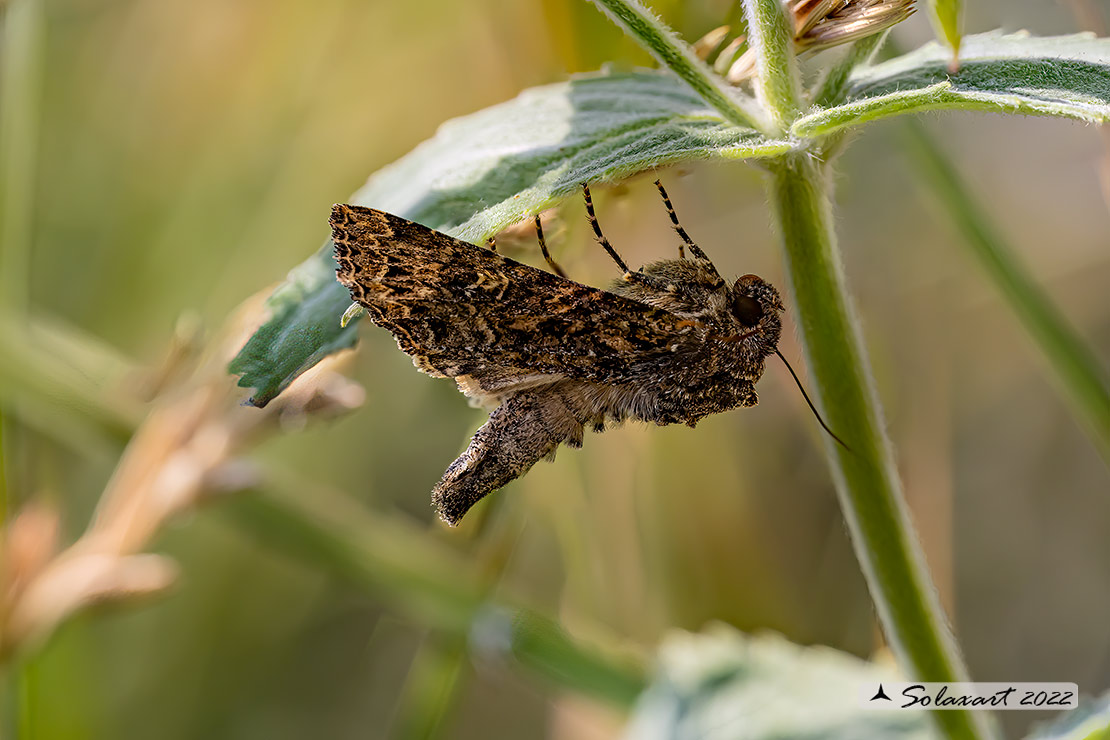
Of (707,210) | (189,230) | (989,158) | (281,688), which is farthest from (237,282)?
(989,158)

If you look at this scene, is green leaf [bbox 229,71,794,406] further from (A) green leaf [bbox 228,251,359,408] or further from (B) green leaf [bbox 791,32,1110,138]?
(B) green leaf [bbox 791,32,1110,138]

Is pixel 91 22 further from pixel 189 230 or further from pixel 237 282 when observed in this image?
pixel 237 282

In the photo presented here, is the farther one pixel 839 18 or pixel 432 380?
pixel 432 380

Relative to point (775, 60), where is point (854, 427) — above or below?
below

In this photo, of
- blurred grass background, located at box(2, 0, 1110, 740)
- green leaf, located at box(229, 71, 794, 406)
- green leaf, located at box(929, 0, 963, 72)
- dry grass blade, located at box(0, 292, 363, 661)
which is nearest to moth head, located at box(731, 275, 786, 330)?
green leaf, located at box(229, 71, 794, 406)

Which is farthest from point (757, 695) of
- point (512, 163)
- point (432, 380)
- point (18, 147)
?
point (18, 147)

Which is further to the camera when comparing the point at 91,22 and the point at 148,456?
the point at 91,22

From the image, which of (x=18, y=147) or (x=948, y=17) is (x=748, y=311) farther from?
(x=18, y=147)
